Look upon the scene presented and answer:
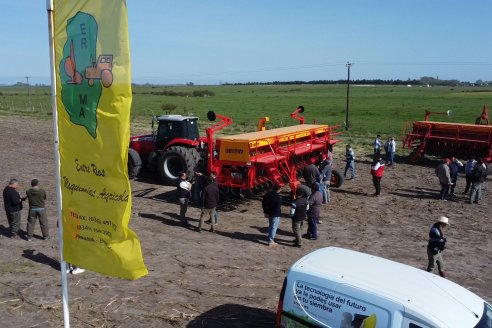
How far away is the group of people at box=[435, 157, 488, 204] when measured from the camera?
14.5m

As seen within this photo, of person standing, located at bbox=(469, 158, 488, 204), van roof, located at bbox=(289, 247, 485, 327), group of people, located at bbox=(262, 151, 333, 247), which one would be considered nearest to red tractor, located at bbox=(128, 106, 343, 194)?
group of people, located at bbox=(262, 151, 333, 247)

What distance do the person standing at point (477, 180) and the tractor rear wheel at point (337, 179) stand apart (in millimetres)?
4056

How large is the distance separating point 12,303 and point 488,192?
586 inches

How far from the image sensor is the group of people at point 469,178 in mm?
14547

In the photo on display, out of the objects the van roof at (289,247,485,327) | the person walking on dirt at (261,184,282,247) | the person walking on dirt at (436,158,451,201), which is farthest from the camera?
the person walking on dirt at (436,158,451,201)

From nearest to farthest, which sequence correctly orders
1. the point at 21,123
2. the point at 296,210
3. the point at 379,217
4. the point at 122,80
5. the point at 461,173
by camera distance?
the point at 122,80 < the point at 296,210 < the point at 379,217 < the point at 461,173 < the point at 21,123

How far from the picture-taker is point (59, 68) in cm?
516

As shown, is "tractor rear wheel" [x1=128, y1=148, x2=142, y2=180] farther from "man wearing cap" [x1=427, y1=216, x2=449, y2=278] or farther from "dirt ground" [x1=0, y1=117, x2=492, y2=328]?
"man wearing cap" [x1=427, y1=216, x2=449, y2=278]

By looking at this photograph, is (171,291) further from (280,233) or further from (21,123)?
(21,123)

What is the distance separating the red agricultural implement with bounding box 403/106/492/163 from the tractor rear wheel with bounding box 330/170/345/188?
6.65m

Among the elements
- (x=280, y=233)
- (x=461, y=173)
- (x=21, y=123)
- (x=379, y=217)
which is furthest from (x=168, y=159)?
(x=21, y=123)

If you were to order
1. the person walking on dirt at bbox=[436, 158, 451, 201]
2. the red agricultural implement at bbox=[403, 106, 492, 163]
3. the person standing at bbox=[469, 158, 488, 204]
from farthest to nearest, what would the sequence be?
the red agricultural implement at bbox=[403, 106, 492, 163], the person walking on dirt at bbox=[436, 158, 451, 201], the person standing at bbox=[469, 158, 488, 204]

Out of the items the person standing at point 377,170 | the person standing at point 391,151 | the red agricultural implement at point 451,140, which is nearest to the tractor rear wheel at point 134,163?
the person standing at point 377,170

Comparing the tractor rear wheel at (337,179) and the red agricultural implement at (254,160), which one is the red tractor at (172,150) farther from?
the tractor rear wheel at (337,179)
